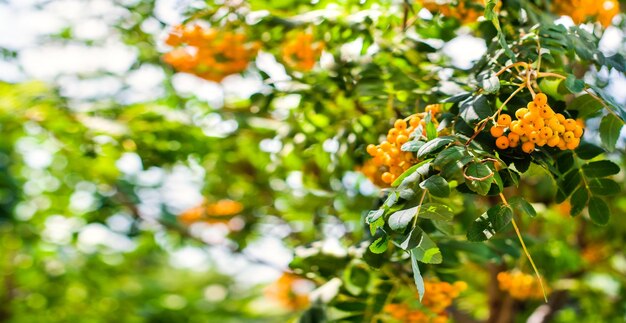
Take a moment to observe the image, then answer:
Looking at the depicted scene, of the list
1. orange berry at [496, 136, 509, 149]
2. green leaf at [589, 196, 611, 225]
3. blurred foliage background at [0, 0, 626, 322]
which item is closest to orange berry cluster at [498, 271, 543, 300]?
blurred foliage background at [0, 0, 626, 322]

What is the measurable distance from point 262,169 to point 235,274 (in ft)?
11.7

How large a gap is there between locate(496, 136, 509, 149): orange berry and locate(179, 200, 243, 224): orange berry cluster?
219cm

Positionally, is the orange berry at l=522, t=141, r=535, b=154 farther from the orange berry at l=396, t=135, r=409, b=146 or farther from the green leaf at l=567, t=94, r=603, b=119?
the green leaf at l=567, t=94, r=603, b=119

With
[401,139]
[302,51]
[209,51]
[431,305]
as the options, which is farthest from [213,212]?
[401,139]

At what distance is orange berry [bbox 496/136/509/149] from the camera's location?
3.92 ft

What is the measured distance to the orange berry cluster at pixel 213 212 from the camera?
3.29 metres

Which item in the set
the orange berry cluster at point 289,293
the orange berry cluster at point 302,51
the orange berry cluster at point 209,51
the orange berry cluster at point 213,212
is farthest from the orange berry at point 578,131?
the orange berry cluster at point 289,293

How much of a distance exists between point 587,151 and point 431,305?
22.5 inches

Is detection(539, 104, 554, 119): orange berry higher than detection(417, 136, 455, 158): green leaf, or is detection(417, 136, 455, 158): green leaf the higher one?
detection(539, 104, 554, 119): orange berry

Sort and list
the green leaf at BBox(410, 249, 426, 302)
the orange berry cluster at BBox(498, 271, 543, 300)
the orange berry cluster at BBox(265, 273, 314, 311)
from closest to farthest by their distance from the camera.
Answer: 1. the green leaf at BBox(410, 249, 426, 302)
2. the orange berry cluster at BBox(498, 271, 543, 300)
3. the orange berry cluster at BBox(265, 273, 314, 311)

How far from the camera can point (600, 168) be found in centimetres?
149

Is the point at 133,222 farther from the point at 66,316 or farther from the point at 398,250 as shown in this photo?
the point at 398,250

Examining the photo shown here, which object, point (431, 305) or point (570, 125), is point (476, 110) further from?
point (431, 305)

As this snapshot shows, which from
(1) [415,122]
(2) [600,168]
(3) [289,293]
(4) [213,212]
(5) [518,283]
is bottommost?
(3) [289,293]
